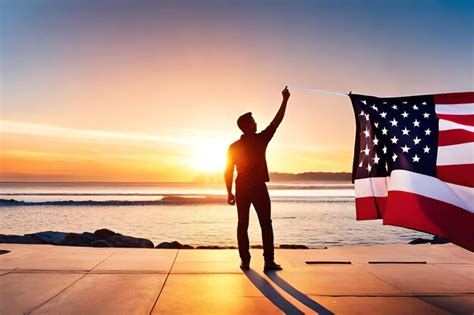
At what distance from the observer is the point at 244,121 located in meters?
7.14

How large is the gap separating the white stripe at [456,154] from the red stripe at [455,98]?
0.52 m

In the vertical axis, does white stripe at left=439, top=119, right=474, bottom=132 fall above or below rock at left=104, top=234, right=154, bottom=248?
above

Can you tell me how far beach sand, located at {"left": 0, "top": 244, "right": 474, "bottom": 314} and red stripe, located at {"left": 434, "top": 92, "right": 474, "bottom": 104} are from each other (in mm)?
2068

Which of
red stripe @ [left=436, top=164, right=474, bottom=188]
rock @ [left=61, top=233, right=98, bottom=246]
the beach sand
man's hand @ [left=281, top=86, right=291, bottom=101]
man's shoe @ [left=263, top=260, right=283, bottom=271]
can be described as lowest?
rock @ [left=61, top=233, right=98, bottom=246]

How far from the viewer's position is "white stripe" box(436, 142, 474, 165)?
5.48 meters

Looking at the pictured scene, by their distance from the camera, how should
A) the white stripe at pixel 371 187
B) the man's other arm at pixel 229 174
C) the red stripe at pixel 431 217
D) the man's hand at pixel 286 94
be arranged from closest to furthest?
1. the red stripe at pixel 431 217
2. the white stripe at pixel 371 187
3. the man's hand at pixel 286 94
4. the man's other arm at pixel 229 174

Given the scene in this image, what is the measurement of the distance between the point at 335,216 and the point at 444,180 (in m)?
22.4

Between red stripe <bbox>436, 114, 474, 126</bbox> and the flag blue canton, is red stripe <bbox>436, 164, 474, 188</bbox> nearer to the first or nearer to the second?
the flag blue canton

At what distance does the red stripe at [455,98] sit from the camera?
577 cm

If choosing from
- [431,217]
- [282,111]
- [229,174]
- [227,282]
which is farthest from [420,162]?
[229,174]

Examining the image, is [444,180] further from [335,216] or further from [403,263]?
[335,216]

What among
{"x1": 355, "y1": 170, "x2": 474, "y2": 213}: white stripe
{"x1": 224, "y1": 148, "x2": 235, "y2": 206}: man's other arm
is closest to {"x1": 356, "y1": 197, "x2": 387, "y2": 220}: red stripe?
{"x1": 355, "y1": 170, "x2": 474, "y2": 213}: white stripe

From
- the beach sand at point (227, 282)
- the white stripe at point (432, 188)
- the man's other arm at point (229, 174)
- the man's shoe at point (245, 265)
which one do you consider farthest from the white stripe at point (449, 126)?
the man's shoe at point (245, 265)

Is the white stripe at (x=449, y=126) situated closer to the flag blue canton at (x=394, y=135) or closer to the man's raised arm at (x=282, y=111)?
the flag blue canton at (x=394, y=135)
